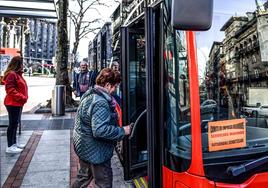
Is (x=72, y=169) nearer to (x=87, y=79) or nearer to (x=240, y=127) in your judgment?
(x=240, y=127)

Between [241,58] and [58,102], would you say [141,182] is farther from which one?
[58,102]

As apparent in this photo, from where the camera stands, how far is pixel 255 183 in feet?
8.00

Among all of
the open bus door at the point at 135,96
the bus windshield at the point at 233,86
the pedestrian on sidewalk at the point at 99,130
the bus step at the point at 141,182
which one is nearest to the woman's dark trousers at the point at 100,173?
the pedestrian on sidewalk at the point at 99,130

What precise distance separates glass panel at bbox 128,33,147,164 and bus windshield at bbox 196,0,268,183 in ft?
5.45

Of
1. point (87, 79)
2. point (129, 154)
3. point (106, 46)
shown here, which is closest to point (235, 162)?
point (129, 154)

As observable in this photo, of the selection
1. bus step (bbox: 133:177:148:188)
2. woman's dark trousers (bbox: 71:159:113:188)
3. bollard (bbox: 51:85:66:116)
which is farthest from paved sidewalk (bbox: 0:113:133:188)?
bollard (bbox: 51:85:66:116)

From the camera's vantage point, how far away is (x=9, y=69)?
650cm

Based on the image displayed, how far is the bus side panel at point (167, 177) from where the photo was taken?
9.20 feet

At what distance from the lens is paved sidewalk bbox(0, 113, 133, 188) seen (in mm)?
5406

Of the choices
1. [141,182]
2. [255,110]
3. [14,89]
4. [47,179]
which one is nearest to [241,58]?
[255,110]

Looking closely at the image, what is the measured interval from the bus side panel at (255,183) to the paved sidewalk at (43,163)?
9.33ft

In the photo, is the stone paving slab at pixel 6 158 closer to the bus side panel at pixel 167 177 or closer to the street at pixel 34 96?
the bus side panel at pixel 167 177

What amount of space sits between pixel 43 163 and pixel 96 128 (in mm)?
3412

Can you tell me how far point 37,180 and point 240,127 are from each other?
147 inches
